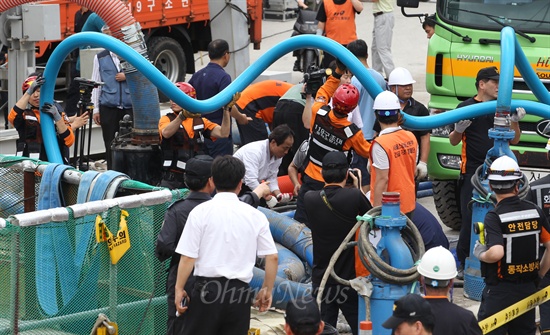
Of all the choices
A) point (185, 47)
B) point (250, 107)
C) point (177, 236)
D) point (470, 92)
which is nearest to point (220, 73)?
point (250, 107)

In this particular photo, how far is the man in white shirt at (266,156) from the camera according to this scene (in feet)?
30.1

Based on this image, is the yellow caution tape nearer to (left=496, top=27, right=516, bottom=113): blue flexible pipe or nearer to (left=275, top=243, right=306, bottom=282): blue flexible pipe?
(left=496, top=27, right=516, bottom=113): blue flexible pipe

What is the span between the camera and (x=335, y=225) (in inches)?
289

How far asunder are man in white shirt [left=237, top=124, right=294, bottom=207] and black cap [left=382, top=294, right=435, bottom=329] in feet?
13.3

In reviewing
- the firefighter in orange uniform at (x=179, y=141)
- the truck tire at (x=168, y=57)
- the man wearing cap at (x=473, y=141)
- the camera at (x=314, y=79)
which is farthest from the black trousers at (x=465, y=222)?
the truck tire at (x=168, y=57)

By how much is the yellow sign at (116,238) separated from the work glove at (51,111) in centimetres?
268

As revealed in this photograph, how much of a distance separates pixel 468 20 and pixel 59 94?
29.4ft

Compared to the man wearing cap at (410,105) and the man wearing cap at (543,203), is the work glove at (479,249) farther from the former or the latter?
the man wearing cap at (410,105)

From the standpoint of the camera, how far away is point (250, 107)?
1118cm

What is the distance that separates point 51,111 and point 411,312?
5.32 m

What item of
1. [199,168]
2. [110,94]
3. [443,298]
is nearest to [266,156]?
[199,168]

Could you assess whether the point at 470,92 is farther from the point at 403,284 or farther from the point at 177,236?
the point at 177,236

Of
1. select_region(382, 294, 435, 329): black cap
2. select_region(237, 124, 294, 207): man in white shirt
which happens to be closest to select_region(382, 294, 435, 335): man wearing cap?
select_region(382, 294, 435, 329): black cap

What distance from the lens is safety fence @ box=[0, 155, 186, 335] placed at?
6.67 meters
